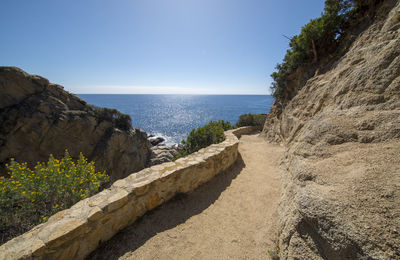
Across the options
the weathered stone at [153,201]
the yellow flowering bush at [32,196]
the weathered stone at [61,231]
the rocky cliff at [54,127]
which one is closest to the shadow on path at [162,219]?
the weathered stone at [153,201]

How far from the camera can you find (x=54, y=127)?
1345 centimetres

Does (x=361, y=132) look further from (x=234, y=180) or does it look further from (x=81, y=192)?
(x=81, y=192)

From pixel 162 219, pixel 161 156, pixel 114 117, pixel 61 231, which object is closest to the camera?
pixel 61 231

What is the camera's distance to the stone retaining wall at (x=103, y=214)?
2.24 meters

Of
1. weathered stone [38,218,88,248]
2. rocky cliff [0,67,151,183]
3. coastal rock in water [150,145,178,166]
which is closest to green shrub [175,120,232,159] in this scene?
weathered stone [38,218,88,248]

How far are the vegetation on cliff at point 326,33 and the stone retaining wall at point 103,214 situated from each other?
381 inches

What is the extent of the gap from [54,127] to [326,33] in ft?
73.1

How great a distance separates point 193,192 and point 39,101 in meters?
17.8

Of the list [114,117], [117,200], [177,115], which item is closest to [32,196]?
[117,200]

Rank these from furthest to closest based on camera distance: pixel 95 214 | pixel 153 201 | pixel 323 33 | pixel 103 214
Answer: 1. pixel 323 33
2. pixel 153 201
3. pixel 103 214
4. pixel 95 214

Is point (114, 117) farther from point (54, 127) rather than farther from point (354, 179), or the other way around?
point (354, 179)

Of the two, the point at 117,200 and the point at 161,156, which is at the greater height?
the point at 117,200

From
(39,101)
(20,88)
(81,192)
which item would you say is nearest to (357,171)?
(81,192)

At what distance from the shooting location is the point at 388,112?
8.57ft
